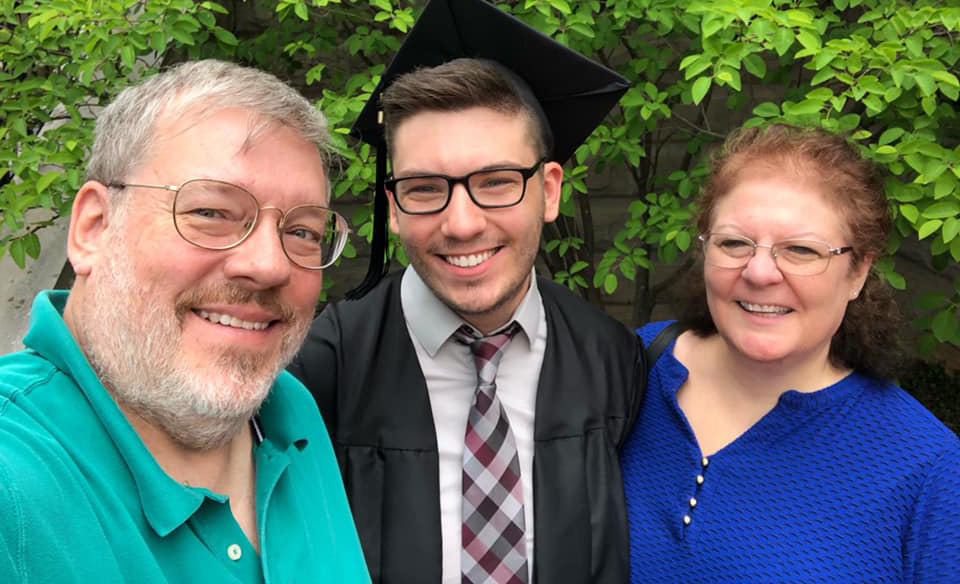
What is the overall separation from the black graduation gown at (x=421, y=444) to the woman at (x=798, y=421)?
0.15 meters

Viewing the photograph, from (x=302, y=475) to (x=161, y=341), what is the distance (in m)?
0.49

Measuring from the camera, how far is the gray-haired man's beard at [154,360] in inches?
56.9

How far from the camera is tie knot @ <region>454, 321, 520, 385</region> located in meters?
2.32

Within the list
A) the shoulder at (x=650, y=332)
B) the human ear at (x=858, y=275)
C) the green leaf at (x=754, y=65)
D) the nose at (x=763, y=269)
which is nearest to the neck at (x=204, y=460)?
the nose at (x=763, y=269)

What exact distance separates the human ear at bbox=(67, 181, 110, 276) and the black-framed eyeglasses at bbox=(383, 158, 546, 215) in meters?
0.90

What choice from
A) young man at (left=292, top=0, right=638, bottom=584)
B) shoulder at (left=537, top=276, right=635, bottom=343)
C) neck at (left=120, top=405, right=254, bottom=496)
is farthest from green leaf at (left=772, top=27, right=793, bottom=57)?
neck at (left=120, top=405, right=254, bottom=496)

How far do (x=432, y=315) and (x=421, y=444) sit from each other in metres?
0.37

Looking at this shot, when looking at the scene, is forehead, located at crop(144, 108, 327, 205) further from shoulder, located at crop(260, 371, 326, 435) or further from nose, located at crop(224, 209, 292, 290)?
shoulder, located at crop(260, 371, 326, 435)

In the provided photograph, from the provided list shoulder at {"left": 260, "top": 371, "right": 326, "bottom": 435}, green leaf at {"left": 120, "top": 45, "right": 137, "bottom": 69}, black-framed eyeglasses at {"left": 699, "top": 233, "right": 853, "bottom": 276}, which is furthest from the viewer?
green leaf at {"left": 120, "top": 45, "right": 137, "bottom": 69}

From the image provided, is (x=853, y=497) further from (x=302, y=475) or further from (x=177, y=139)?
(x=177, y=139)

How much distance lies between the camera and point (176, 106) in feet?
4.86

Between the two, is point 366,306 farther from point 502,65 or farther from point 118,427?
point 118,427

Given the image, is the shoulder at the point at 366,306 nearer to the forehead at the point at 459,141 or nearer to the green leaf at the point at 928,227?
the forehead at the point at 459,141

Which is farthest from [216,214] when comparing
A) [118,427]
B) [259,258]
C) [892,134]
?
[892,134]
